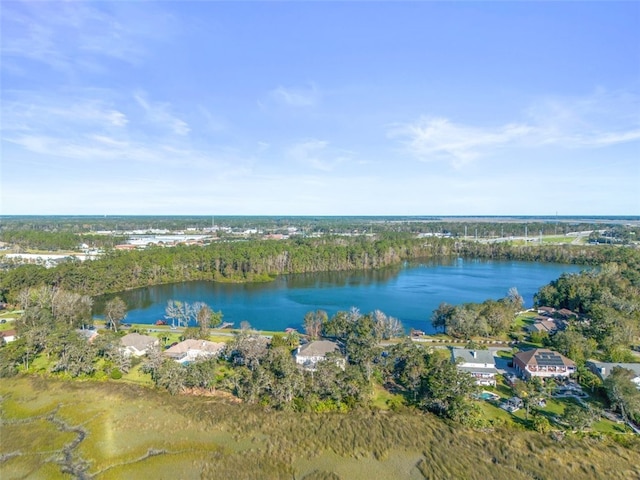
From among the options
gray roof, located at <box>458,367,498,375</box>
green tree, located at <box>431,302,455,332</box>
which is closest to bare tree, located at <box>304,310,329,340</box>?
green tree, located at <box>431,302,455,332</box>

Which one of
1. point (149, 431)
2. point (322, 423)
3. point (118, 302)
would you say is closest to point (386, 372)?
point (322, 423)

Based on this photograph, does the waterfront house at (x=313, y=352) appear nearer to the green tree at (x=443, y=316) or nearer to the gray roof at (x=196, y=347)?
the gray roof at (x=196, y=347)

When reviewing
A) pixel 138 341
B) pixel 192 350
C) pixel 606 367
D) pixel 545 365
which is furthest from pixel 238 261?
pixel 606 367

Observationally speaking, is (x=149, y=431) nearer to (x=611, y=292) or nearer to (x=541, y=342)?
(x=541, y=342)

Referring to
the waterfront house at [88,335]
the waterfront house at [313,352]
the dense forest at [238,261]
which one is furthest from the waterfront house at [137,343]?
the dense forest at [238,261]

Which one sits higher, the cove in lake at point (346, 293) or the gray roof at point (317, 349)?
the gray roof at point (317, 349)

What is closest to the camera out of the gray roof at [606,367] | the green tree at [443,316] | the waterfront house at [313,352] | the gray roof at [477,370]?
the gray roof at [606,367]

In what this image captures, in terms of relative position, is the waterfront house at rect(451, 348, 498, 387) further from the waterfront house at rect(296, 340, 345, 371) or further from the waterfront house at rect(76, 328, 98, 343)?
the waterfront house at rect(76, 328, 98, 343)
